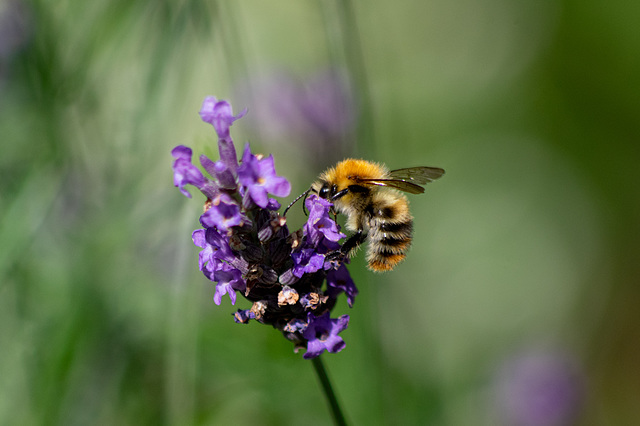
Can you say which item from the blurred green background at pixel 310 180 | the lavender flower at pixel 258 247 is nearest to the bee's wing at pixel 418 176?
the lavender flower at pixel 258 247

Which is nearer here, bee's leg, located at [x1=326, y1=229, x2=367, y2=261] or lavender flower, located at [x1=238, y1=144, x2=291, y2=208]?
lavender flower, located at [x1=238, y1=144, x2=291, y2=208]

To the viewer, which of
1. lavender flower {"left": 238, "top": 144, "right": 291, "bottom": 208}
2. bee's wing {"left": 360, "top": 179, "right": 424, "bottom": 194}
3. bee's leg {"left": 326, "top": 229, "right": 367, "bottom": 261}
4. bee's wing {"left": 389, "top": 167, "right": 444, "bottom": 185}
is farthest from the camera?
bee's wing {"left": 389, "top": 167, "right": 444, "bottom": 185}

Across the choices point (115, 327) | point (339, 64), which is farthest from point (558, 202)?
point (115, 327)

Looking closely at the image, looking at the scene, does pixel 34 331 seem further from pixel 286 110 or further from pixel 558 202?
pixel 558 202

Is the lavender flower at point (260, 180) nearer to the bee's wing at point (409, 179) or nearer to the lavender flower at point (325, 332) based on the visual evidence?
the lavender flower at point (325, 332)

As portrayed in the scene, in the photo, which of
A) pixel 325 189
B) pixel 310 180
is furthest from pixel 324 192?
pixel 310 180

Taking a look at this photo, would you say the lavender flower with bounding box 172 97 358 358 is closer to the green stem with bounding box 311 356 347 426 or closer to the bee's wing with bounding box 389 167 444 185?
the green stem with bounding box 311 356 347 426

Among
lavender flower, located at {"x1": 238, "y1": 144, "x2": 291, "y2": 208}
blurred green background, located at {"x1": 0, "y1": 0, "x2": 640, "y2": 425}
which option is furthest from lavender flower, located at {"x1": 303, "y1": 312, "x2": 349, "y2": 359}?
blurred green background, located at {"x1": 0, "y1": 0, "x2": 640, "y2": 425}

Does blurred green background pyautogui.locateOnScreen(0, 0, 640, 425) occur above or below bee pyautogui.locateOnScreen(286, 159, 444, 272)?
above
